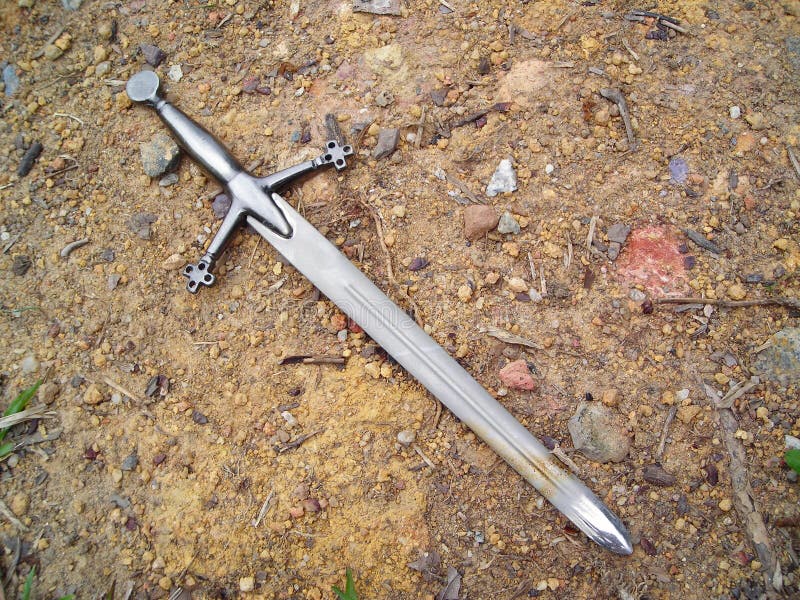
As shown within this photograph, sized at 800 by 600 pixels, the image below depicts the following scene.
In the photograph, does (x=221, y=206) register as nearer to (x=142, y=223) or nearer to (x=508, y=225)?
(x=142, y=223)

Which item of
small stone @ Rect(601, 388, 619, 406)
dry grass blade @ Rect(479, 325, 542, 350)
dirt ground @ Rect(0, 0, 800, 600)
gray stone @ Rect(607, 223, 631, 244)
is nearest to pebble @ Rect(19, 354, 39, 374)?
dirt ground @ Rect(0, 0, 800, 600)

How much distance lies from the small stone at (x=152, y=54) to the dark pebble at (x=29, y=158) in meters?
0.75

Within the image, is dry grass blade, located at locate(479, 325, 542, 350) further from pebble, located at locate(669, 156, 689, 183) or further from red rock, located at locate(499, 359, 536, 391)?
pebble, located at locate(669, 156, 689, 183)

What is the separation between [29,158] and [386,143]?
194 centimetres

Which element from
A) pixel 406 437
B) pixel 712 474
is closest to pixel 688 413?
pixel 712 474

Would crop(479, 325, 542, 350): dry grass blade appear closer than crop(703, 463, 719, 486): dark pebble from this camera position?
No

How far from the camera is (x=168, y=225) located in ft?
10.1

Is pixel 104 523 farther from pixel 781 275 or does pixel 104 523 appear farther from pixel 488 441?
pixel 781 275

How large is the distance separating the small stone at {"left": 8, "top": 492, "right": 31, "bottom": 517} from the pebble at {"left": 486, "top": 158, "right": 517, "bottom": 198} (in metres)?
2.64

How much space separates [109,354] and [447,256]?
1734mm

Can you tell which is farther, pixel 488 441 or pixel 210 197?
pixel 210 197

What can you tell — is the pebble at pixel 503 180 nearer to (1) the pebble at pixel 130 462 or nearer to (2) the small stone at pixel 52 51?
(1) the pebble at pixel 130 462

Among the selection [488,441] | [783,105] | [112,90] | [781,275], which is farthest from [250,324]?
[783,105]

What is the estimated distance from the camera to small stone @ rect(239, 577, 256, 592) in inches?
102
